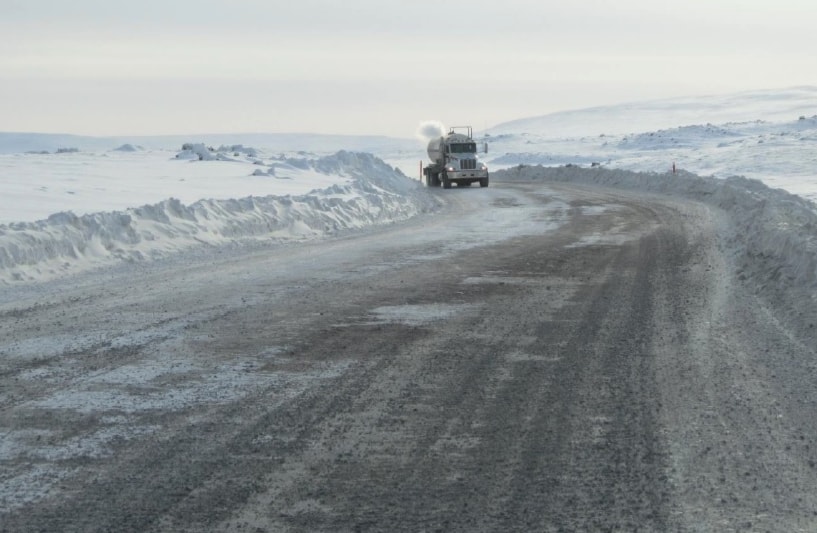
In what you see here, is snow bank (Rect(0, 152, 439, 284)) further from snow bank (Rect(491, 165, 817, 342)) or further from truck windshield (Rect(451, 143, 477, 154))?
truck windshield (Rect(451, 143, 477, 154))

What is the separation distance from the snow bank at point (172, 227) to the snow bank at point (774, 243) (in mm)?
9381

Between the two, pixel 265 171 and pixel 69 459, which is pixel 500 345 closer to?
pixel 69 459

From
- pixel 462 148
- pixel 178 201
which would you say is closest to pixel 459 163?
pixel 462 148

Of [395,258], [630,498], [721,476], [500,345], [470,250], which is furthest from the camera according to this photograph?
[470,250]

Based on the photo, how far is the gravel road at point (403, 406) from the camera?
4957 millimetres

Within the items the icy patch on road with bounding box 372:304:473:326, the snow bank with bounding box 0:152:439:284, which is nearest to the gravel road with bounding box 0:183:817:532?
the icy patch on road with bounding box 372:304:473:326

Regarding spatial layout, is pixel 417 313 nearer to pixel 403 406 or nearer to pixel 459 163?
pixel 403 406

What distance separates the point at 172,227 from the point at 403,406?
13136 mm

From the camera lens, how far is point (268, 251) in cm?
1844

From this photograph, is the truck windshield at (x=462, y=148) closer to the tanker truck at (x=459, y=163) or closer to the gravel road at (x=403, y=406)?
the tanker truck at (x=459, y=163)

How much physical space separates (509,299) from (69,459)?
23.6 ft

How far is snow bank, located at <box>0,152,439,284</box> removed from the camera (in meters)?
15.0

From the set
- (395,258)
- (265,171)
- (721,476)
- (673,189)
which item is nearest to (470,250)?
(395,258)

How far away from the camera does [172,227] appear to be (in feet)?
62.7
